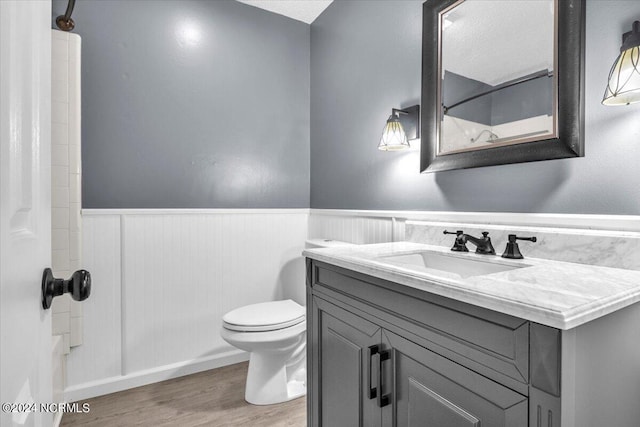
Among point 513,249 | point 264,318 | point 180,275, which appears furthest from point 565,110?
point 180,275

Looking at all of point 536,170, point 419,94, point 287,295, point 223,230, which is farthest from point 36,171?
point 287,295

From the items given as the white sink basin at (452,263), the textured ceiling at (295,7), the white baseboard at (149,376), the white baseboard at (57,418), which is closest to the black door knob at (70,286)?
the white sink basin at (452,263)

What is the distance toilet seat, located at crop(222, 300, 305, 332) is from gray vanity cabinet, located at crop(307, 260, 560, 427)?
41cm

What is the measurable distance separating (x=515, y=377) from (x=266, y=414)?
1.45m

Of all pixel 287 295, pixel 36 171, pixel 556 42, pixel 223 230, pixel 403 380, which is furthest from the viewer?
pixel 287 295

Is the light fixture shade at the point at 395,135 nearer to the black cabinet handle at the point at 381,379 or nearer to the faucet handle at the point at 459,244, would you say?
the faucet handle at the point at 459,244

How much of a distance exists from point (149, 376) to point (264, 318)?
0.86m

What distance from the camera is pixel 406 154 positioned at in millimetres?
1797

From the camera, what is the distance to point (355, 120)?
216 cm

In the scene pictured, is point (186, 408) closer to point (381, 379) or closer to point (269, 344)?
point (269, 344)

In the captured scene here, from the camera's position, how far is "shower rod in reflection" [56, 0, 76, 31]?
1705 mm

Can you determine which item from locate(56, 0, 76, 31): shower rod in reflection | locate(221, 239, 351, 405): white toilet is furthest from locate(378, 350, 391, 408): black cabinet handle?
locate(56, 0, 76, 31): shower rod in reflection

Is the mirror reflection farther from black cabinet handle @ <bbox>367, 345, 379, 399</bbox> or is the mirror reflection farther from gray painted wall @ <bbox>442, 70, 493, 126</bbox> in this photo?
black cabinet handle @ <bbox>367, 345, 379, 399</bbox>

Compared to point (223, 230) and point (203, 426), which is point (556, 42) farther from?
point (203, 426)
